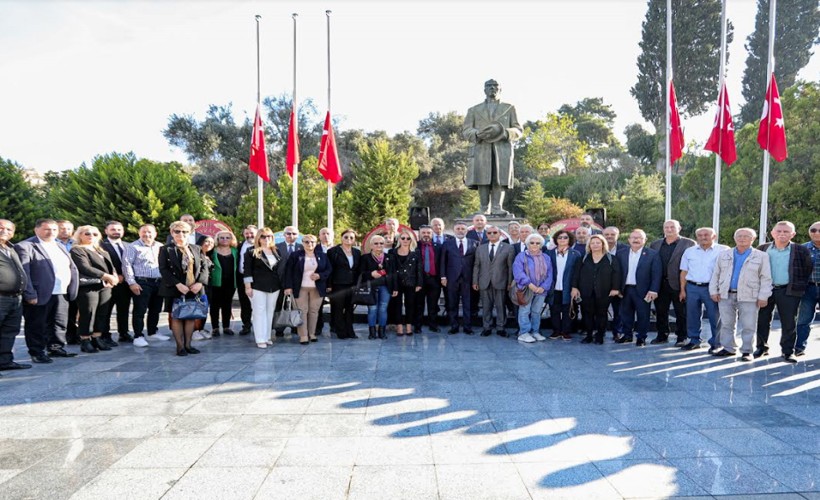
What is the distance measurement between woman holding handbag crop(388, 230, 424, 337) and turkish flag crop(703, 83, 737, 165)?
24.3ft

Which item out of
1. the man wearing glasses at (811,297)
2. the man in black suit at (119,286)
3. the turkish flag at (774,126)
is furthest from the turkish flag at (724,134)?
the man in black suit at (119,286)

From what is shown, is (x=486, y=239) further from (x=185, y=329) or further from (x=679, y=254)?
(x=185, y=329)

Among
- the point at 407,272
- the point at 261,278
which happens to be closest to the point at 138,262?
the point at 261,278

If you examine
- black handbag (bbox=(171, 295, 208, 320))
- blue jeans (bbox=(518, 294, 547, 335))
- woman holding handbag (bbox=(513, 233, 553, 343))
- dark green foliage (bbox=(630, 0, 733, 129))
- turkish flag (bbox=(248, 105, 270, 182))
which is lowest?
blue jeans (bbox=(518, 294, 547, 335))

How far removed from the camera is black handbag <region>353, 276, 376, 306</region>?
7.30 metres

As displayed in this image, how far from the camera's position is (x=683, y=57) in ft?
115

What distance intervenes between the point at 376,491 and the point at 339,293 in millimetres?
4802

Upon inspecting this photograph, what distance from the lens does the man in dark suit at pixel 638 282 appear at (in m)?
6.88

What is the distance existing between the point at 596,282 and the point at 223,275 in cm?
562

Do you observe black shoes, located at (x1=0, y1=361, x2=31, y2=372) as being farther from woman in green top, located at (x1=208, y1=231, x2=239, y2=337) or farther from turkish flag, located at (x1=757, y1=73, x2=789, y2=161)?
turkish flag, located at (x1=757, y1=73, x2=789, y2=161)

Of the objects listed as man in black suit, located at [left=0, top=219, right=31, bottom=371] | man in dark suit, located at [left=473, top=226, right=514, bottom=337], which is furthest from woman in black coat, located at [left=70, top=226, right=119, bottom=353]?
man in dark suit, located at [left=473, top=226, right=514, bottom=337]

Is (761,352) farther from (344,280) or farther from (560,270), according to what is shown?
(344,280)

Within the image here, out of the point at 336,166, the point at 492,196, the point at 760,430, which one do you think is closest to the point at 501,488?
the point at 760,430

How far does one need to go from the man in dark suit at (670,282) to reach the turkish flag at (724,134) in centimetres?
493
